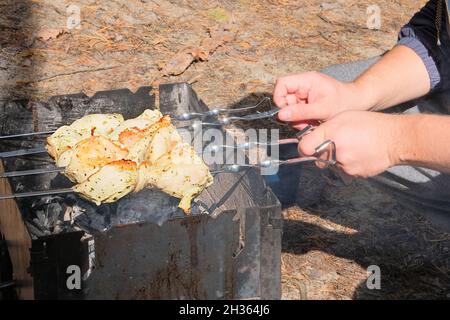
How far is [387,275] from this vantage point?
3.56 m

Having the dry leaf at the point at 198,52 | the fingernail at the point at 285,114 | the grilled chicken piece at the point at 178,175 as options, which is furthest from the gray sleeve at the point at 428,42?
the dry leaf at the point at 198,52

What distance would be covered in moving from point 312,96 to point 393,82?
55cm

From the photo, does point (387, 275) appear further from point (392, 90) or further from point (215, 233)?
point (215, 233)

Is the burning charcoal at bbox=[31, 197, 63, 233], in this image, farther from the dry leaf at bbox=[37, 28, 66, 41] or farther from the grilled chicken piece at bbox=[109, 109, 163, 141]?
the dry leaf at bbox=[37, 28, 66, 41]

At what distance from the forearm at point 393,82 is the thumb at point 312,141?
685 millimetres

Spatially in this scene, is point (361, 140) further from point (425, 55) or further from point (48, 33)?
point (48, 33)

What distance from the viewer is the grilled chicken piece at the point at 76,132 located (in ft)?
9.52

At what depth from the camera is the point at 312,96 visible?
9.96ft

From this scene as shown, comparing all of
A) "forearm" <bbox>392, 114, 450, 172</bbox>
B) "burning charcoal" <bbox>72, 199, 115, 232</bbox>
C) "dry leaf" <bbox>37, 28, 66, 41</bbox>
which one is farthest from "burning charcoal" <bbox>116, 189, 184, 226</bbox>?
"dry leaf" <bbox>37, 28, 66, 41</bbox>

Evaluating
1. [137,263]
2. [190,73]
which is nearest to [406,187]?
[137,263]

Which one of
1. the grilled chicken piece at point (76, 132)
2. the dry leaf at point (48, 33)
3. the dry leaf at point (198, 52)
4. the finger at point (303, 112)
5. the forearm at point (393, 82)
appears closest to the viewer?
the finger at point (303, 112)

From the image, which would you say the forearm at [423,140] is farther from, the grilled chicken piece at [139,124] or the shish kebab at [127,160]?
the grilled chicken piece at [139,124]

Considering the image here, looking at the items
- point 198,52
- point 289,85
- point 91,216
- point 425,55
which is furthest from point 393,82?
point 198,52

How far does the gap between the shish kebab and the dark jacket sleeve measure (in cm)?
115
